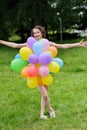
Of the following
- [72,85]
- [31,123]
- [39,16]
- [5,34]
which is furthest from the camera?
[5,34]

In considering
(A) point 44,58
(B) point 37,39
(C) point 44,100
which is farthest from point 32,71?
(C) point 44,100

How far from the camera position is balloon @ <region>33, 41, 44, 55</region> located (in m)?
4.97

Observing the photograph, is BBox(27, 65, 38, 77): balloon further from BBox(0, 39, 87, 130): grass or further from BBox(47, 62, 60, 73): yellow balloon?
BBox(0, 39, 87, 130): grass

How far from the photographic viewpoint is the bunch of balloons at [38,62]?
196 inches

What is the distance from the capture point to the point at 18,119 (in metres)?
5.61

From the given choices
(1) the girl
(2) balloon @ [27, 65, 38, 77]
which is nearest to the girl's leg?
(1) the girl

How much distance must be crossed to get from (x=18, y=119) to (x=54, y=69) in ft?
3.93

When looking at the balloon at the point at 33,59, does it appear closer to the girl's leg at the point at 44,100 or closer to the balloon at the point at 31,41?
the balloon at the point at 31,41

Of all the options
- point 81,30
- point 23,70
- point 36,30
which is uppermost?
point 36,30

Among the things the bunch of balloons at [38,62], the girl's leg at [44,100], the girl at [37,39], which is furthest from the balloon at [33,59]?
the girl's leg at [44,100]

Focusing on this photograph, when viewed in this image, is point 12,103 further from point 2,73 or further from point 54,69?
point 2,73

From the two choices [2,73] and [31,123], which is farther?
[2,73]

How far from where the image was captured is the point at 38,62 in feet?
16.6

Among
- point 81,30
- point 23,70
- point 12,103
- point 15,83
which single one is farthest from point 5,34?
point 23,70
